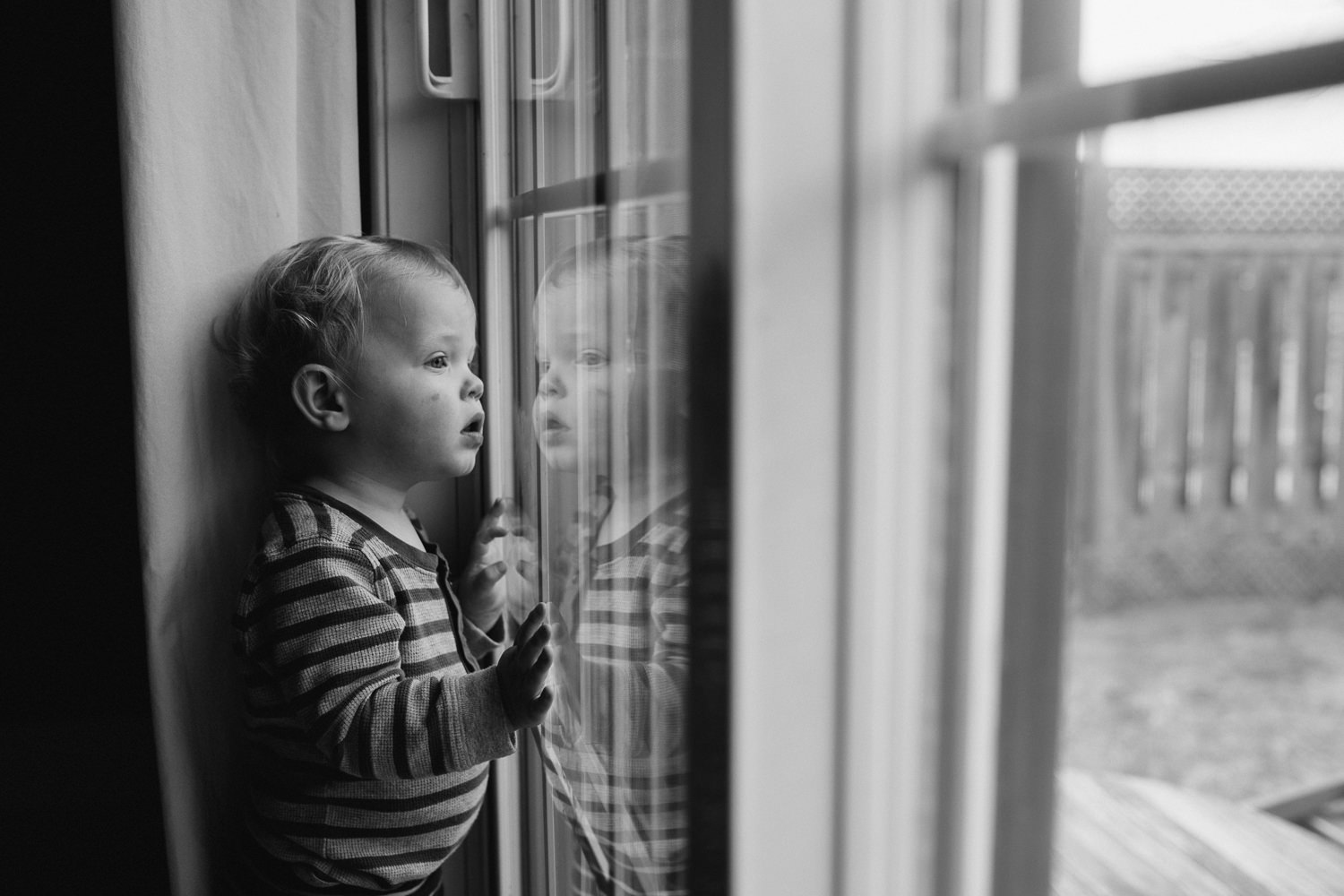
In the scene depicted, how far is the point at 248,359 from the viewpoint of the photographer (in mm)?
1048

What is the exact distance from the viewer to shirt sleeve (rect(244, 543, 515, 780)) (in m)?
0.84

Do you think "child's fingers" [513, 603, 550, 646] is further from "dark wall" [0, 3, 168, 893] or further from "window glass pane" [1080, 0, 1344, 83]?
"dark wall" [0, 3, 168, 893]

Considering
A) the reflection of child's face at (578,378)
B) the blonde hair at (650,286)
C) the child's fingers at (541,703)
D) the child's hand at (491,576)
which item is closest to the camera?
the blonde hair at (650,286)

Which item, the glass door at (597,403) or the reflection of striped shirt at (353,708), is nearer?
the glass door at (597,403)

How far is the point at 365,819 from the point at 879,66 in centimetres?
82

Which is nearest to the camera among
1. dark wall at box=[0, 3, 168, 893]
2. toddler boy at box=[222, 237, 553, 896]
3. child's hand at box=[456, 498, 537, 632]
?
toddler boy at box=[222, 237, 553, 896]

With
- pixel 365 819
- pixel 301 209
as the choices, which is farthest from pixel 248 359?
pixel 365 819

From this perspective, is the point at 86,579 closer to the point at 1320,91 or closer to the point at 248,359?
the point at 248,359

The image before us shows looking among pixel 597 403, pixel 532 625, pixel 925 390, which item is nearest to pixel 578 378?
pixel 597 403

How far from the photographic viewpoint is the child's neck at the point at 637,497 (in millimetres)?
538

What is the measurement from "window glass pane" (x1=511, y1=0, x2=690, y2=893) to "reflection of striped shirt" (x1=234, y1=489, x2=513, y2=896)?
9 cm

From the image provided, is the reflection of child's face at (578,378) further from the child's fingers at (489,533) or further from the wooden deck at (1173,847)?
the wooden deck at (1173,847)

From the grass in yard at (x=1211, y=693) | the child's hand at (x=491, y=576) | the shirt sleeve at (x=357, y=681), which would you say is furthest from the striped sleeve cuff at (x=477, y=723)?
the grass in yard at (x=1211, y=693)

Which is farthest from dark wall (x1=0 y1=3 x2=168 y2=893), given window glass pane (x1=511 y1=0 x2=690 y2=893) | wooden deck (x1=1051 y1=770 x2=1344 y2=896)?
wooden deck (x1=1051 y1=770 x2=1344 y2=896)
